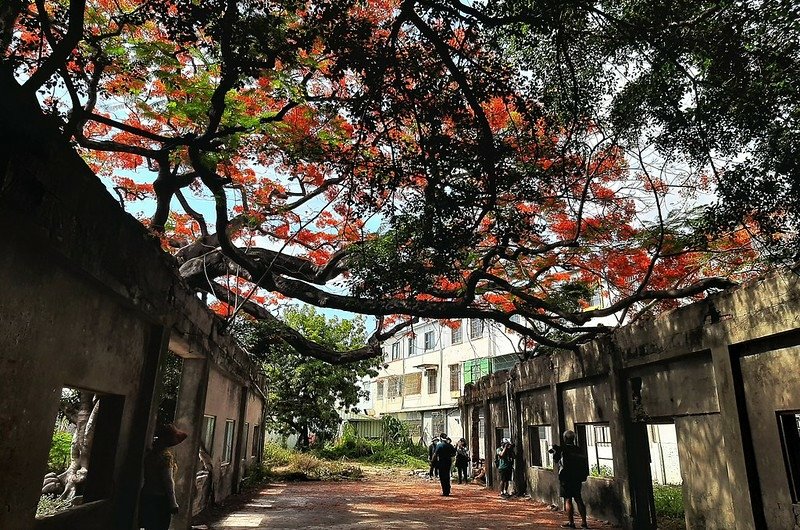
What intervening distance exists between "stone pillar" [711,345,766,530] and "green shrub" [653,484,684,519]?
381 centimetres

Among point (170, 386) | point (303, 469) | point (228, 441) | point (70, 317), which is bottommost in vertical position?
point (303, 469)

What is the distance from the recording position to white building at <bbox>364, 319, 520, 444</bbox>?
2792cm

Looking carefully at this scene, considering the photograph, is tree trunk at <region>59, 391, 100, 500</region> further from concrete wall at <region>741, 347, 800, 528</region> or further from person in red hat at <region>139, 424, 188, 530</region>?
concrete wall at <region>741, 347, 800, 528</region>

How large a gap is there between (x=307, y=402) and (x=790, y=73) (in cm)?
2294

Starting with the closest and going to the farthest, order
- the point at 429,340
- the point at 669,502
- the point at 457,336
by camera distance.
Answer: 1. the point at 669,502
2. the point at 457,336
3. the point at 429,340

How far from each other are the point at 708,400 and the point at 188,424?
7.36m

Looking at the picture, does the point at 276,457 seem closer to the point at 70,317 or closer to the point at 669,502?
the point at 669,502

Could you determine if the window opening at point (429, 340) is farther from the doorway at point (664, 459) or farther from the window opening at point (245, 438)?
the doorway at point (664, 459)

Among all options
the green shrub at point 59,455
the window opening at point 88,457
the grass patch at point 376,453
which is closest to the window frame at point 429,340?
the grass patch at point 376,453

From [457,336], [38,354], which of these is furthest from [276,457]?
[38,354]

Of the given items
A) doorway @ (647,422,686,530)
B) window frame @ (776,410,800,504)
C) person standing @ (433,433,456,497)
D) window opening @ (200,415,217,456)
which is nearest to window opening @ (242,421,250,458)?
window opening @ (200,415,217,456)

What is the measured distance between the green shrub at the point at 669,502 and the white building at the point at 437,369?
13.4 meters

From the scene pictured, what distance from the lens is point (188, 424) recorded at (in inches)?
328

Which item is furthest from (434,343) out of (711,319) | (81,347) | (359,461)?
(81,347)
